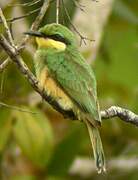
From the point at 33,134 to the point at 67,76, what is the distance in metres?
0.89

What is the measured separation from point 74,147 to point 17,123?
44 centimetres

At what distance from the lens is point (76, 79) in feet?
11.0

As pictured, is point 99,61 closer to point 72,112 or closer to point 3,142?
point 3,142

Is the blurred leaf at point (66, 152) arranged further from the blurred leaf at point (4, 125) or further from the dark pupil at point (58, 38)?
the dark pupil at point (58, 38)

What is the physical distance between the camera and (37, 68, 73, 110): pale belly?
3.25 meters

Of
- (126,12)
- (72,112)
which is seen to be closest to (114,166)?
(126,12)

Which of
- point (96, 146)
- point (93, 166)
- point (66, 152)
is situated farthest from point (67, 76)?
point (93, 166)

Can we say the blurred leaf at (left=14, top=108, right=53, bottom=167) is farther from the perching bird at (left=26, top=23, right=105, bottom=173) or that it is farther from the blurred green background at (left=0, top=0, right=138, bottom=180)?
the perching bird at (left=26, top=23, right=105, bottom=173)

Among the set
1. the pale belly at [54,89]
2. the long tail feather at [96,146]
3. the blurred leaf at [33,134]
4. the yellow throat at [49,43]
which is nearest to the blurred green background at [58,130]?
the blurred leaf at [33,134]

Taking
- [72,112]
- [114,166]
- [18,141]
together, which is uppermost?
[72,112]

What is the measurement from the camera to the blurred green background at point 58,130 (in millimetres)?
4172

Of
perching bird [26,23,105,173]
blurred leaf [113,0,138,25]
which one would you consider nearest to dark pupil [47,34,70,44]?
perching bird [26,23,105,173]

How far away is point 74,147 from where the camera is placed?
4508 millimetres

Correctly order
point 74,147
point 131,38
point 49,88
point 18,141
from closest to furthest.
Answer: point 49,88
point 18,141
point 74,147
point 131,38
